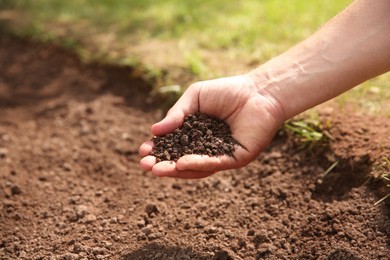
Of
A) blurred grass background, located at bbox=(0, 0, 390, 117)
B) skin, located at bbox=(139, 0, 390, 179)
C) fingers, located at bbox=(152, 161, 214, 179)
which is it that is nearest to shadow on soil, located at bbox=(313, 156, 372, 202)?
skin, located at bbox=(139, 0, 390, 179)

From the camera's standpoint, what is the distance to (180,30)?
4133 millimetres

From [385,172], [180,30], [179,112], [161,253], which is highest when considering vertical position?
[180,30]

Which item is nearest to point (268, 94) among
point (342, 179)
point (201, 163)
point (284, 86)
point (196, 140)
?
point (284, 86)

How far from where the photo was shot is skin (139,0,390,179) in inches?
84.7

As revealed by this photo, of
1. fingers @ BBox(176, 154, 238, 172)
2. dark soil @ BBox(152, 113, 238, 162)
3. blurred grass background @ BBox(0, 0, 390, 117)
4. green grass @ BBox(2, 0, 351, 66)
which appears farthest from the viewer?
green grass @ BBox(2, 0, 351, 66)

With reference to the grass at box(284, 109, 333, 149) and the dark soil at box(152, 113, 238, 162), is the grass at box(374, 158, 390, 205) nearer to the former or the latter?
the grass at box(284, 109, 333, 149)

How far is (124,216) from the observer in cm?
253

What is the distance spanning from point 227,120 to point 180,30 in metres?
1.91

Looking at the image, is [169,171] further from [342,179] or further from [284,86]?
[342,179]

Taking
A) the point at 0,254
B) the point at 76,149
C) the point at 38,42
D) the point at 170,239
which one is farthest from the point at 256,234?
the point at 38,42

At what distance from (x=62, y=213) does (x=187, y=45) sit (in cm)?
190

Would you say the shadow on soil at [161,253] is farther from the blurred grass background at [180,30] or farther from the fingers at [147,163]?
the blurred grass background at [180,30]

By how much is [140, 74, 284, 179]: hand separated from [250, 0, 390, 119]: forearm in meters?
0.07

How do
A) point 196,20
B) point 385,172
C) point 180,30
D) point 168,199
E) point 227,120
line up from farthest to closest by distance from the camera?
point 196,20 → point 180,30 → point 168,199 → point 227,120 → point 385,172
